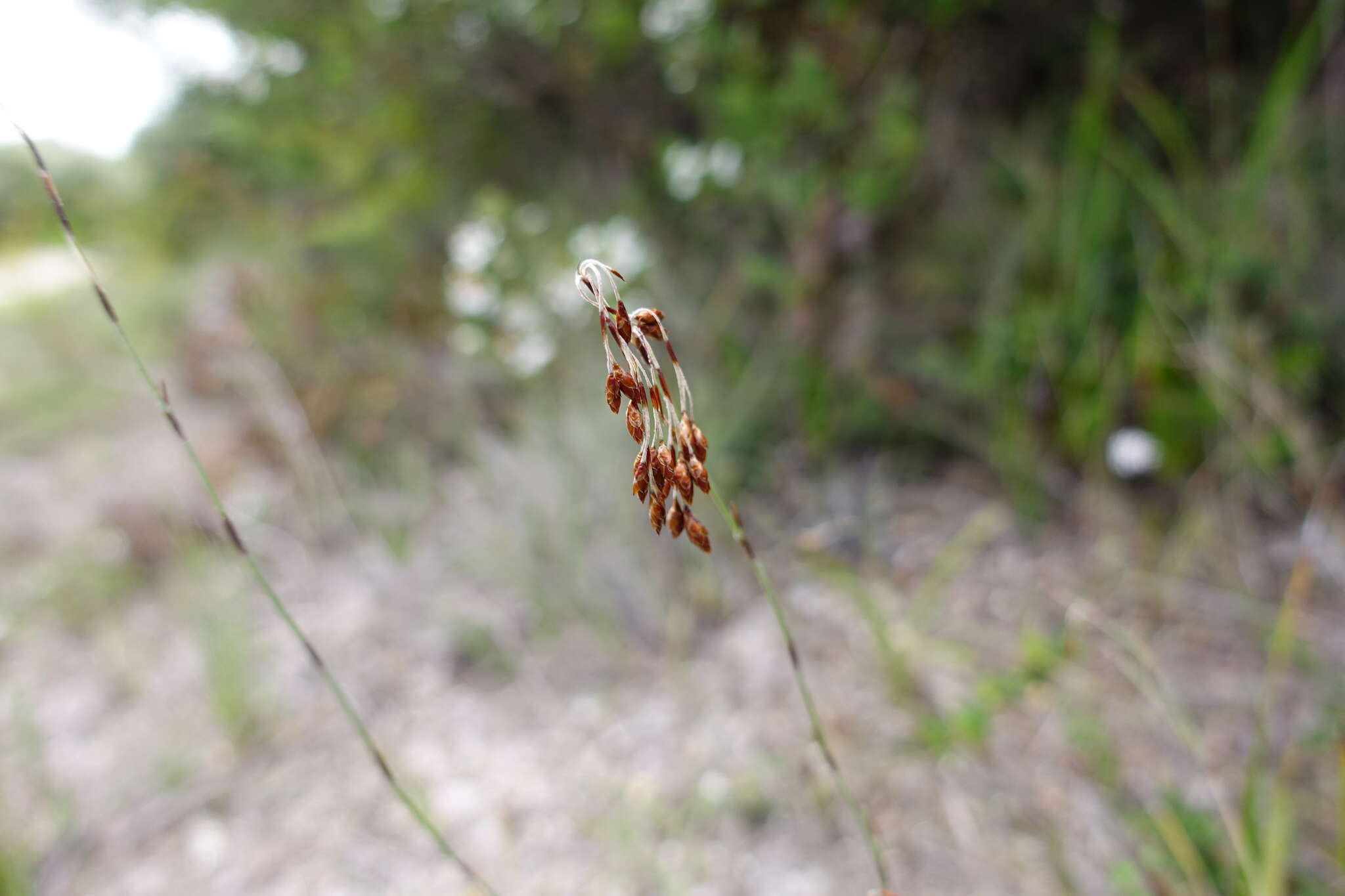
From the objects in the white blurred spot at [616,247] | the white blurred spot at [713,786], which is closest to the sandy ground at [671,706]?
the white blurred spot at [713,786]

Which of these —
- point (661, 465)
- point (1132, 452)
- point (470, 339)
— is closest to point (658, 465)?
point (661, 465)

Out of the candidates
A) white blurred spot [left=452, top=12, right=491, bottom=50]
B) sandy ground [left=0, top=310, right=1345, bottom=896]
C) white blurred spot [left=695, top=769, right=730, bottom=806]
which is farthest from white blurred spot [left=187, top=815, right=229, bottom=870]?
white blurred spot [left=452, top=12, right=491, bottom=50]

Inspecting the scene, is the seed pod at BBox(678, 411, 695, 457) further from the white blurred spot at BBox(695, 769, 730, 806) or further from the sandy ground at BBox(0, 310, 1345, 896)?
the white blurred spot at BBox(695, 769, 730, 806)

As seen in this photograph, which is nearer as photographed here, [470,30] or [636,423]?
[636,423]

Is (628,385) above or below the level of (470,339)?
below

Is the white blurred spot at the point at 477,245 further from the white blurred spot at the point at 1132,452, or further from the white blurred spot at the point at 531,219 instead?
the white blurred spot at the point at 1132,452

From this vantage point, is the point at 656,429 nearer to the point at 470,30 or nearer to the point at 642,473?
the point at 642,473
